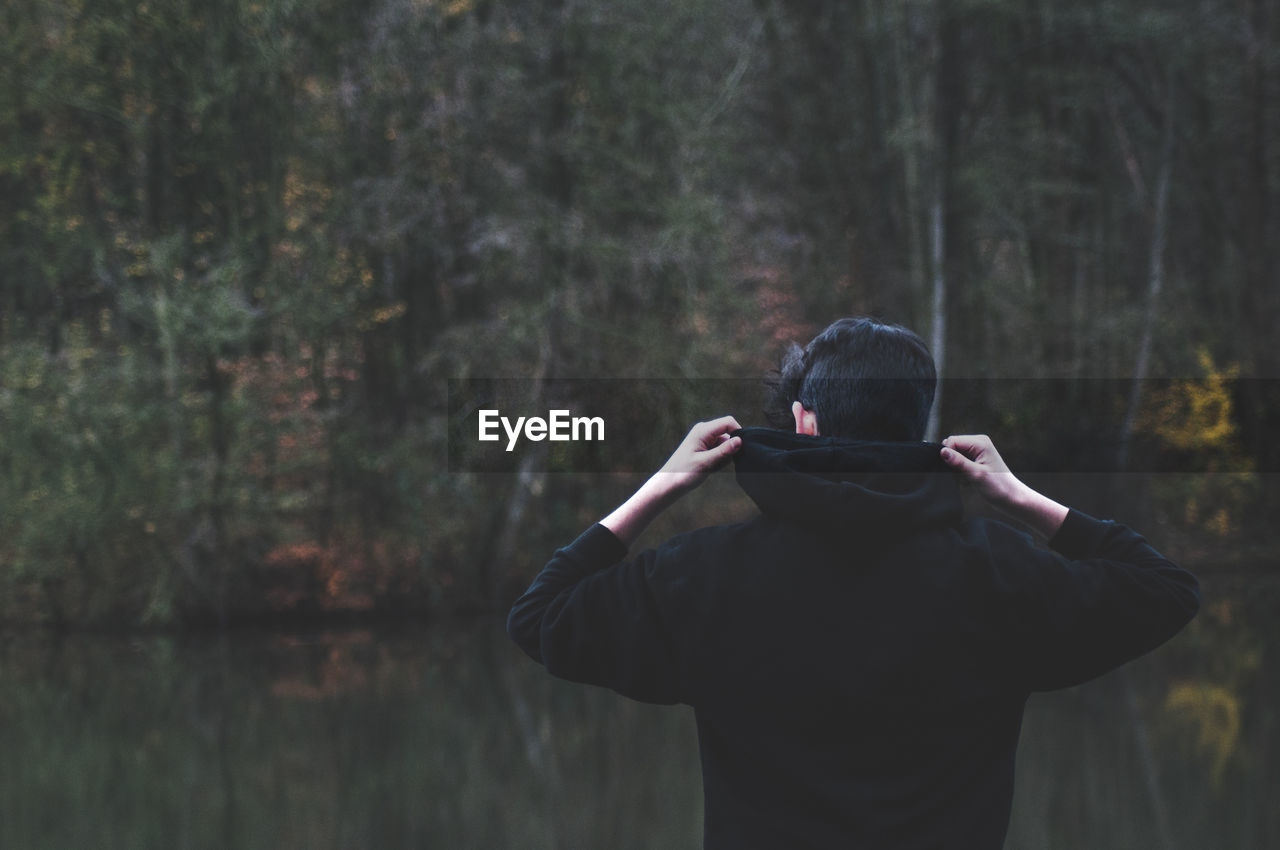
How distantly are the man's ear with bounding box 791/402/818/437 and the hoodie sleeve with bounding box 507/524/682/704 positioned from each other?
204 millimetres

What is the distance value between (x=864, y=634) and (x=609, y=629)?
26 cm

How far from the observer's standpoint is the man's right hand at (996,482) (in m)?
1.34

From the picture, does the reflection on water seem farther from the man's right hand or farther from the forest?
the man's right hand

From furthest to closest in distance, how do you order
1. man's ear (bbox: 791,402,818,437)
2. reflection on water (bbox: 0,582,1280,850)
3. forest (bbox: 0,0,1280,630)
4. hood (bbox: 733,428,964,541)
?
forest (bbox: 0,0,1280,630) → reflection on water (bbox: 0,582,1280,850) → man's ear (bbox: 791,402,818,437) → hood (bbox: 733,428,964,541)

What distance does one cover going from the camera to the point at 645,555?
141 cm

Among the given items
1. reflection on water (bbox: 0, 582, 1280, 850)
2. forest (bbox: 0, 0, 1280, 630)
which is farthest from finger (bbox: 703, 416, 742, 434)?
forest (bbox: 0, 0, 1280, 630)

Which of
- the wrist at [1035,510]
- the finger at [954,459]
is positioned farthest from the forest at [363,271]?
the finger at [954,459]

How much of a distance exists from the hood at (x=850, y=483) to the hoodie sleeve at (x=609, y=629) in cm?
14

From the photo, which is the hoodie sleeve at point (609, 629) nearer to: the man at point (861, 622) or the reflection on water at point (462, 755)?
the man at point (861, 622)

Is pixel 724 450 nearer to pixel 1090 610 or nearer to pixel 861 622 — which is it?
pixel 861 622

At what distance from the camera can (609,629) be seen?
138cm

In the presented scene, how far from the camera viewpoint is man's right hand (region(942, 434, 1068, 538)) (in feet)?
4.39

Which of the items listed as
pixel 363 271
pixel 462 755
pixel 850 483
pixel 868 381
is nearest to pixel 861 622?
pixel 850 483

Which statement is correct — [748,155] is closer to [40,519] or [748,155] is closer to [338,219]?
[338,219]
